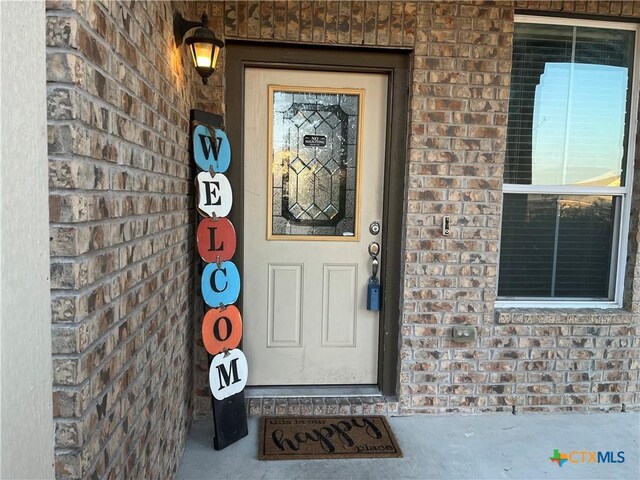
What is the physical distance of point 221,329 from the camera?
7.45 ft

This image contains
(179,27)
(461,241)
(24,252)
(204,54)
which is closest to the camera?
(24,252)

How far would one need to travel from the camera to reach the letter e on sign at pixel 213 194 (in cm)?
215

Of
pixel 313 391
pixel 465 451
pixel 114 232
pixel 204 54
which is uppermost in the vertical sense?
pixel 204 54

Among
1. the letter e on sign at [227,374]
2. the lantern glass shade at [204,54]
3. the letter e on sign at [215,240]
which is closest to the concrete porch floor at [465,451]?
the letter e on sign at [227,374]

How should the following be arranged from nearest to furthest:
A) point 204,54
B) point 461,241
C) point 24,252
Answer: point 24,252, point 204,54, point 461,241

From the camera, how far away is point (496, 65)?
8.16ft

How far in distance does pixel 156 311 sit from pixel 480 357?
1947mm

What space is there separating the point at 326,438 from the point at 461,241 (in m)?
1.37

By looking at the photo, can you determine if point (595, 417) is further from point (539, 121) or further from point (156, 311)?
point (156, 311)

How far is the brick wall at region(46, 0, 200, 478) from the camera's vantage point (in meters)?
0.96

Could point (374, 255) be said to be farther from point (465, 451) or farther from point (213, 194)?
point (465, 451)

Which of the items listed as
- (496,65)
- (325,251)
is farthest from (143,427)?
(496,65)

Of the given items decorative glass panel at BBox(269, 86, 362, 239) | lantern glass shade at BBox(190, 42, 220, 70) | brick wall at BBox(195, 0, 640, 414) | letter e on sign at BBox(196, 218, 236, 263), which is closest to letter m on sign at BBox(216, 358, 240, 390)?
brick wall at BBox(195, 0, 640, 414)

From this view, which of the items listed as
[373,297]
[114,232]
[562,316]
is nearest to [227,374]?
[373,297]
